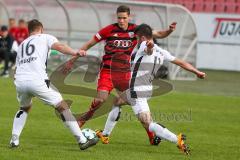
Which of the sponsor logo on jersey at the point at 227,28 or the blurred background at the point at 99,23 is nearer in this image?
the blurred background at the point at 99,23

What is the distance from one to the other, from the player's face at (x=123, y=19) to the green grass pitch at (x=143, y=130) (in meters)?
1.98

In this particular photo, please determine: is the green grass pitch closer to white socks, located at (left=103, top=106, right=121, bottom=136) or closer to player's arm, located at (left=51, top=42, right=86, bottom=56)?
white socks, located at (left=103, top=106, right=121, bottom=136)

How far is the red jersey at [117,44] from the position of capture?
41.7 feet

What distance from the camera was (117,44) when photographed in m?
12.7

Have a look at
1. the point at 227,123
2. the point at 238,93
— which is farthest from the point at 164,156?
the point at 238,93

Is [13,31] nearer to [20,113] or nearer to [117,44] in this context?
[117,44]

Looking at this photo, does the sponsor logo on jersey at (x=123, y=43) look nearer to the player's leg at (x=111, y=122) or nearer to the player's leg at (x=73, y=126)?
the player's leg at (x=111, y=122)

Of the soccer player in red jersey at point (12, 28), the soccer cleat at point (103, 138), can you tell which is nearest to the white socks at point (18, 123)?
the soccer cleat at point (103, 138)

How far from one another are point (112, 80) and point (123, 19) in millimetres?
1098

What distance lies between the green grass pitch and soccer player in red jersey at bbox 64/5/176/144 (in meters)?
0.65

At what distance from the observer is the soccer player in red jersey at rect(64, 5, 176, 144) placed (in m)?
12.6

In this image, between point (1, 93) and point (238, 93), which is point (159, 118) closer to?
point (1, 93)

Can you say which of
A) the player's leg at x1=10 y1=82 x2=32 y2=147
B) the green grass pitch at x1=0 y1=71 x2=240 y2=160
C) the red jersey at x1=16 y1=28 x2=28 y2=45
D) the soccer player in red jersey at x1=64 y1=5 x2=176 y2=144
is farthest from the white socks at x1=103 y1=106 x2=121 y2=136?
the red jersey at x1=16 y1=28 x2=28 y2=45

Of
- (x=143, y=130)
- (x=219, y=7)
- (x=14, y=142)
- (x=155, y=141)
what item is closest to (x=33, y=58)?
(x=14, y=142)
